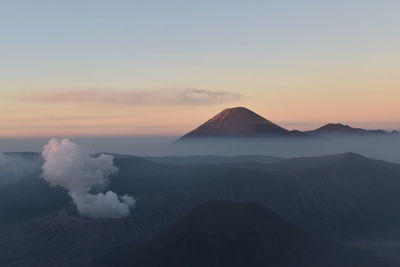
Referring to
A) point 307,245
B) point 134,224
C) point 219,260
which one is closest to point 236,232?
point 219,260

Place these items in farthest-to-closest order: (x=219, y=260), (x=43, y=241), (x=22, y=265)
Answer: (x=43, y=241), (x=22, y=265), (x=219, y=260)

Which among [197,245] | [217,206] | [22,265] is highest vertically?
[217,206]

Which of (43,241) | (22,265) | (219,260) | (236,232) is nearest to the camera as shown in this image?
(219,260)

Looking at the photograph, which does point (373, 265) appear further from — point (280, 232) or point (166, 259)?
point (166, 259)

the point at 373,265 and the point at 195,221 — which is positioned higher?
the point at 195,221

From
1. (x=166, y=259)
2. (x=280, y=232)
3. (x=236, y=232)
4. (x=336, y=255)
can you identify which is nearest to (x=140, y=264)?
(x=166, y=259)

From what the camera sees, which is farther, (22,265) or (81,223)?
(81,223)
